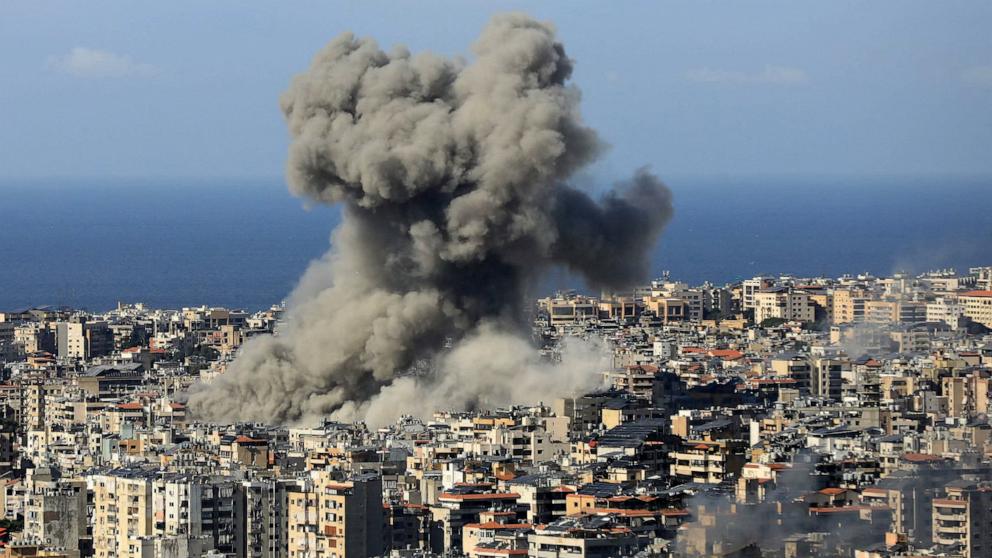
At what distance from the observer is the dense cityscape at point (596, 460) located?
30.4m

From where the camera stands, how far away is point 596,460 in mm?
39188

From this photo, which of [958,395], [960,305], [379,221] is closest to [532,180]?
[379,221]

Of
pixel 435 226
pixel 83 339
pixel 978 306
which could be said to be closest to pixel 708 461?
pixel 435 226

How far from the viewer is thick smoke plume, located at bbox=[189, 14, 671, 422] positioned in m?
50.0

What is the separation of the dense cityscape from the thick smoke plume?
1326 mm

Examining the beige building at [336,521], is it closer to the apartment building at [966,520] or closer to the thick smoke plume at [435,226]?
the apartment building at [966,520]

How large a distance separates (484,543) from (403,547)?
254cm

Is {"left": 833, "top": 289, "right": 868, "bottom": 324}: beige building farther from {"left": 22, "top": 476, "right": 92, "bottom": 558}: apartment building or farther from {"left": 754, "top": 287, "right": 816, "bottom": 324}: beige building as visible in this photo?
{"left": 22, "top": 476, "right": 92, "bottom": 558}: apartment building

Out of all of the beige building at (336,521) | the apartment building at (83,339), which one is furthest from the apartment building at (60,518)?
the apartment building at (83,339)

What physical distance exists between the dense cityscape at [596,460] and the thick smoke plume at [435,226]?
133cm

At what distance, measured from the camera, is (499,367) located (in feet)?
163

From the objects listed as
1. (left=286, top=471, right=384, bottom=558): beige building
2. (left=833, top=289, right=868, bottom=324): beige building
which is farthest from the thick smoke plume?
(left=286, top=471, right=384, bottom=558): beige building

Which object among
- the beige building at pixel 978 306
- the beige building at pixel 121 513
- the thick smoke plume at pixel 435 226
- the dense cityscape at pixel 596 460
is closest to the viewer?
the dense cityscape at pixel 596 460

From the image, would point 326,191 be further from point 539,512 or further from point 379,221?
point 539,512
